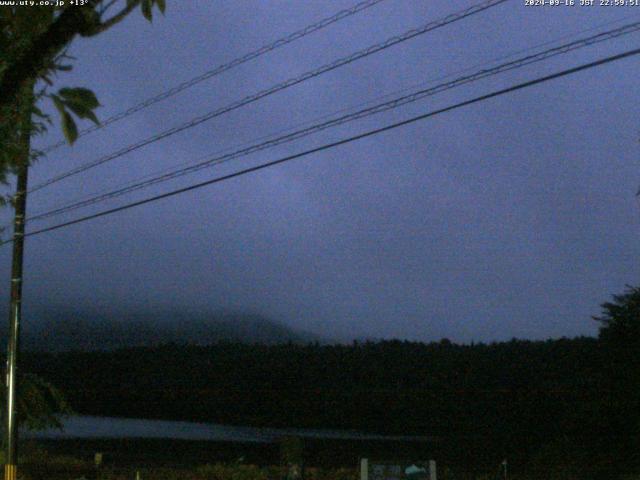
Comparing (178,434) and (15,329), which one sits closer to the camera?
(15,329)

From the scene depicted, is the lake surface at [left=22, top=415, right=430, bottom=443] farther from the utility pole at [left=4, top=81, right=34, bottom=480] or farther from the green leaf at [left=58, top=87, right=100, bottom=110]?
the green leaf at [left=58, top=87, right=100, bottom=110]

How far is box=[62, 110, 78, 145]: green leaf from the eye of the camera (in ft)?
18.2

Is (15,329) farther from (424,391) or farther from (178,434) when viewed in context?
(424,391)

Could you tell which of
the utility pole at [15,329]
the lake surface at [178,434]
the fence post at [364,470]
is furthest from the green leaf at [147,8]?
the lake surface at [178,434]

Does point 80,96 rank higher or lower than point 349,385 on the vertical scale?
higher

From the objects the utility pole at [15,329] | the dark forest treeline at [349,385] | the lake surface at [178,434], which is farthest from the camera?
the lake surface at [178,434]

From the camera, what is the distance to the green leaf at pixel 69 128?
556 centimetres

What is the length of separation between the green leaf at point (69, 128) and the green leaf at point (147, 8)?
31.0 inches

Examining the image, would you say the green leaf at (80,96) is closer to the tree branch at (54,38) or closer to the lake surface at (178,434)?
the tree branch at (54,38)

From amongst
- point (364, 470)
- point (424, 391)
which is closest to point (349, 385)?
point (424, 391)

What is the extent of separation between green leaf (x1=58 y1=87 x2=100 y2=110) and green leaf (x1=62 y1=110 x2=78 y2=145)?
0.10 m

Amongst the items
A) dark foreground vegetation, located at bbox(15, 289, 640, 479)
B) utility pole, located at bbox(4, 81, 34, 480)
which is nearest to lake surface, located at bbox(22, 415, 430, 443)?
dark foreground vegetation, located at bbox(15, 289, 640, 479)

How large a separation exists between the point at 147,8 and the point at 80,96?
69cm

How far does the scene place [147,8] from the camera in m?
5.40
